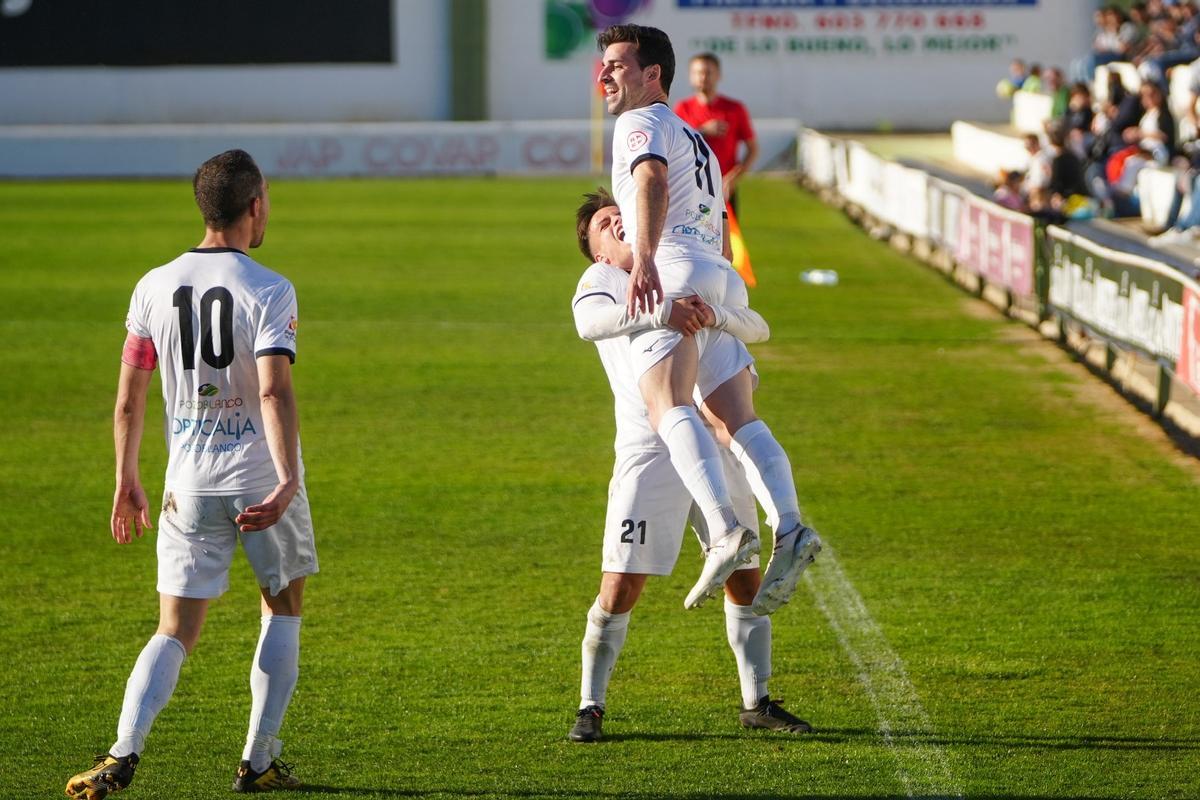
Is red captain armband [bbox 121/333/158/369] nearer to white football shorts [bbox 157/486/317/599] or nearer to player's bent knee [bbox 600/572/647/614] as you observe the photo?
white football shorts [bbox 157/486/317/599]

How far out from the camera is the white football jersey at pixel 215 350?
16.3 feet

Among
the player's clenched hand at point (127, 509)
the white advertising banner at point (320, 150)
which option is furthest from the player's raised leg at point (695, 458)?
the white advertising banner at point (320, 150)

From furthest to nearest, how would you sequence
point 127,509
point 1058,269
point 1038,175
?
point 1038,175, point 1058,269, point 127,509

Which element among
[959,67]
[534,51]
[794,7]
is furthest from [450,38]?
[959,67]

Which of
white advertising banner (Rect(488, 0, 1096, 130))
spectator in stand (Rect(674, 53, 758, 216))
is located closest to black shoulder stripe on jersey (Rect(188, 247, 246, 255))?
spectator in stand (Rect(674, 53, 758, 216))

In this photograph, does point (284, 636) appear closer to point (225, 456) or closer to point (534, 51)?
point (225, 456)

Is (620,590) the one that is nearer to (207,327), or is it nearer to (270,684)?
(270,684)

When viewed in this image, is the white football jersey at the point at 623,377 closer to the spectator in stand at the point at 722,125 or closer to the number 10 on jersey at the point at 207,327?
the number 10 on jersey at the point at 207,327

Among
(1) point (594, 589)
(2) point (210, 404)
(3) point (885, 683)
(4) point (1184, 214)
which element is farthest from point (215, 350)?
(4) point (1184, 214)

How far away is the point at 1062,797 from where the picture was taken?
17.5 feet

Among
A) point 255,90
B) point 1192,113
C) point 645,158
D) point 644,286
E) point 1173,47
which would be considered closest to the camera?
point 644,286

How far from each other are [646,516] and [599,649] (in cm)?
54

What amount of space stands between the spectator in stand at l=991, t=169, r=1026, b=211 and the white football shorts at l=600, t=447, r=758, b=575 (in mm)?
17608

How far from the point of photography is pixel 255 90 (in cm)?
4788
